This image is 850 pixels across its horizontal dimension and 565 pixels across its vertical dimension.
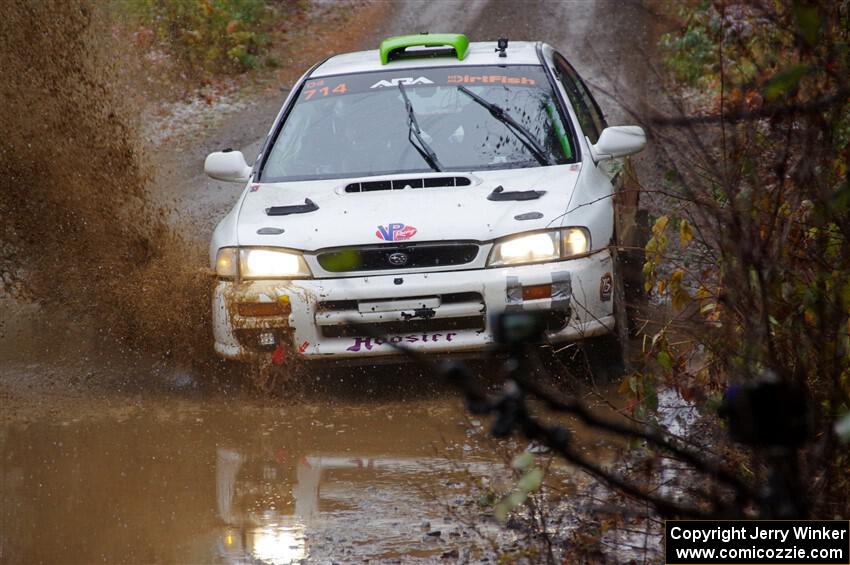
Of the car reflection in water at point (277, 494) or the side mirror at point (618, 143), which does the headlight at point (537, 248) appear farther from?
the car reflection in water at point (277, 494)

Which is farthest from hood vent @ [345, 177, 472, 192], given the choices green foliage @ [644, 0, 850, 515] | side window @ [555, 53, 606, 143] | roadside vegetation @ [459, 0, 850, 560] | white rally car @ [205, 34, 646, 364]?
green foliage @ [644, 0, 850, 515]

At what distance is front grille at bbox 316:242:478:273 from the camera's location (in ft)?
19.4

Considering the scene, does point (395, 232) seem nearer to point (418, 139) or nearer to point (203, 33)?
point (418, 139)

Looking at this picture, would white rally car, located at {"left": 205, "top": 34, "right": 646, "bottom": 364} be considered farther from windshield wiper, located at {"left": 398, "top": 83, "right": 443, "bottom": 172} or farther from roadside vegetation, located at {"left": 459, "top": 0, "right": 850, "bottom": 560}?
roadside vegetation, located at {"left": 459, "top": 0, "right": 850, "bottom": 560}

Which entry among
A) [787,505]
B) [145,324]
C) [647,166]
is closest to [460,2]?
[647,166]

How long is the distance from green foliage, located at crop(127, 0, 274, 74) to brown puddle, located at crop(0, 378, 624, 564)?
1254 cm

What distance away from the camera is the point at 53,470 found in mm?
5375

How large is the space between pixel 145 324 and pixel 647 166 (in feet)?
20.1

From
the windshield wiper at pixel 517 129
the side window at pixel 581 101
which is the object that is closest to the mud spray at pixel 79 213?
the windshield wiper at pixel 517 129

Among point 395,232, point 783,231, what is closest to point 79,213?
point 395,232

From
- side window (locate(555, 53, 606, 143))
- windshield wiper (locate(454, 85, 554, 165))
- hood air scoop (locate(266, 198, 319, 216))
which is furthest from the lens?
side window (locate(555, 53, 606, 143))

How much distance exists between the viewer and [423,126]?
7031 mm

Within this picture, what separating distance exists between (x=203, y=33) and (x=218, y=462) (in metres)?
13.9

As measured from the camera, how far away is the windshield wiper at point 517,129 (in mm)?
6812
